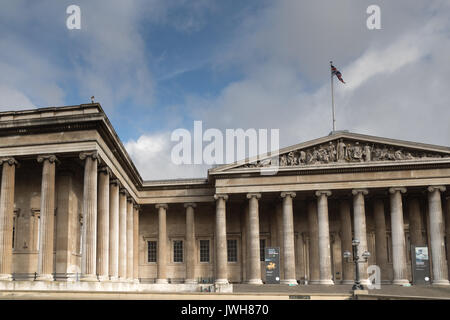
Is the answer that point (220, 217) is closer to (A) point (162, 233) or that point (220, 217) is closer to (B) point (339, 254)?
(A) point (162, 233)

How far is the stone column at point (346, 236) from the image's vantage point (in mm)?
45438

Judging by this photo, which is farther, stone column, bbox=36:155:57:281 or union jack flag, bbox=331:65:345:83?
union jack flag, bbox=331:65:345:83

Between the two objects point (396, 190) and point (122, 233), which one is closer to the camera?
point (122, 233)

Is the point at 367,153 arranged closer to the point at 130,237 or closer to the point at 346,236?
the point at 346,236

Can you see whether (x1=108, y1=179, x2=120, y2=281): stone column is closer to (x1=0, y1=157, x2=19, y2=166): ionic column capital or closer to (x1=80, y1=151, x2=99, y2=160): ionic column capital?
(x1=80, y1=151, x2=99, y2=160): ionic column capital

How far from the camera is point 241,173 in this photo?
44.7 m

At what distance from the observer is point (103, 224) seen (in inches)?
1351

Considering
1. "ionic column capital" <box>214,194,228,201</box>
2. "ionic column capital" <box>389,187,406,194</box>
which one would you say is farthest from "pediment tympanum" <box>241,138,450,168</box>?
"ionic column capital" <box>214,194,228,201</box>

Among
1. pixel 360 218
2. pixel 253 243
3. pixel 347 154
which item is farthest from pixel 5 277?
pixel 347 154

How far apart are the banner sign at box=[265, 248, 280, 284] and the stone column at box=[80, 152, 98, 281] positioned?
1672cm

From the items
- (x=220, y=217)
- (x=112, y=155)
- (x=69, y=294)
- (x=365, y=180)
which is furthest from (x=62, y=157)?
(x=365, y=180)

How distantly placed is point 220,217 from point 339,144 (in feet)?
40.9

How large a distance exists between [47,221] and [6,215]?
10.5ft

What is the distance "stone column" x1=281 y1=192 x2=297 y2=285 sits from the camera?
4316 centimetres
